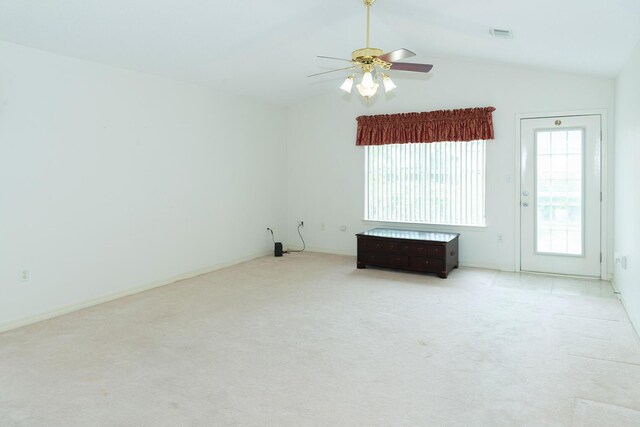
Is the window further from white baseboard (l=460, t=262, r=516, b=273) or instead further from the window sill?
white baseboard (l=460, t=262, r=516, b=273)

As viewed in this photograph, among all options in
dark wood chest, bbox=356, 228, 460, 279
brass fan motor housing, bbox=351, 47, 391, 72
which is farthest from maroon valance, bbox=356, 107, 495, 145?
brass fan motor housing, bbox=351, 47, 391, 72

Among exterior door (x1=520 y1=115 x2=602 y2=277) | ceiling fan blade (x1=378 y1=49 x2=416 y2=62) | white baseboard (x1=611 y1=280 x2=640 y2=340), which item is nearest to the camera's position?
ceiling fan blade (x1=378 y1=49 x2=416 y2=62)

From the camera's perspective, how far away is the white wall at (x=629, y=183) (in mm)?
3641

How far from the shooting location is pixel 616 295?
15.2 feet

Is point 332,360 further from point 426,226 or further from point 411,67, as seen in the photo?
point 426,226

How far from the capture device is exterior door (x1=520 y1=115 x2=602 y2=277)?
17.4ft

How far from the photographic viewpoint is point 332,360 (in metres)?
3.10

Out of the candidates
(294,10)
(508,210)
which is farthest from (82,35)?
(508,210)

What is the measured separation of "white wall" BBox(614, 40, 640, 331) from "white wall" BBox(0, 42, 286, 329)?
4.76 meters

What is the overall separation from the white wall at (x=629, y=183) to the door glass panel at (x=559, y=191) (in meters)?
0.49

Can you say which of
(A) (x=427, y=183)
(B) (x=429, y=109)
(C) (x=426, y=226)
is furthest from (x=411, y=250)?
(B) (x=429, y=109)

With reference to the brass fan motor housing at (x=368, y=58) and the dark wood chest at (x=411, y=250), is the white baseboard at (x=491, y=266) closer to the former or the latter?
the dark wood chest at (x=411, y=250)

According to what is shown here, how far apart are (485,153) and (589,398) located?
13.0ft

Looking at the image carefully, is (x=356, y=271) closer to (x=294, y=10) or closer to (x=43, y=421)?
(x=294, y=10)
